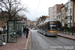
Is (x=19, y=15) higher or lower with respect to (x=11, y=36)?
higher

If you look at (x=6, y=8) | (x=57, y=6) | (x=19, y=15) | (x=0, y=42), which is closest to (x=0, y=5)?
(x=6, y=8)

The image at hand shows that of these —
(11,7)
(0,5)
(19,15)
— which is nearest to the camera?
(0,5)

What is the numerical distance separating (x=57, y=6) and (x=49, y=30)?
55.2 metres

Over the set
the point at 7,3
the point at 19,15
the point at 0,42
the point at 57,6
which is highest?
the point at 57,6

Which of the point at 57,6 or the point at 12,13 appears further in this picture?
the point at 57,6

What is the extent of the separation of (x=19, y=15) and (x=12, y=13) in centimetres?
361

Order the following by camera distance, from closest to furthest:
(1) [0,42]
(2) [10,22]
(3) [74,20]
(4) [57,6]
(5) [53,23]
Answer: (1) [0,42] < (2) [10,22] < (5) [53,23] < (3) [74,20] < (4) [57,6]

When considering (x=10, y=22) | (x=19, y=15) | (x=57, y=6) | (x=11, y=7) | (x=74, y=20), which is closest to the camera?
(x=10, y=22)

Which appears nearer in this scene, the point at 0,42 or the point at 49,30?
the point at 0,42

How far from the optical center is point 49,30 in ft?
64.7

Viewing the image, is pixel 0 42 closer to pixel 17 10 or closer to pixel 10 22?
pixel 10 22

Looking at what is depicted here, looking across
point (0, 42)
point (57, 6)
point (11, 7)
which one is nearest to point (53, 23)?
point (11, 7)

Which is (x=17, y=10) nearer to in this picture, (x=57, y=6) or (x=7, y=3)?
(x=7, y=3)

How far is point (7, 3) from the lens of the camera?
1964 centimetres
